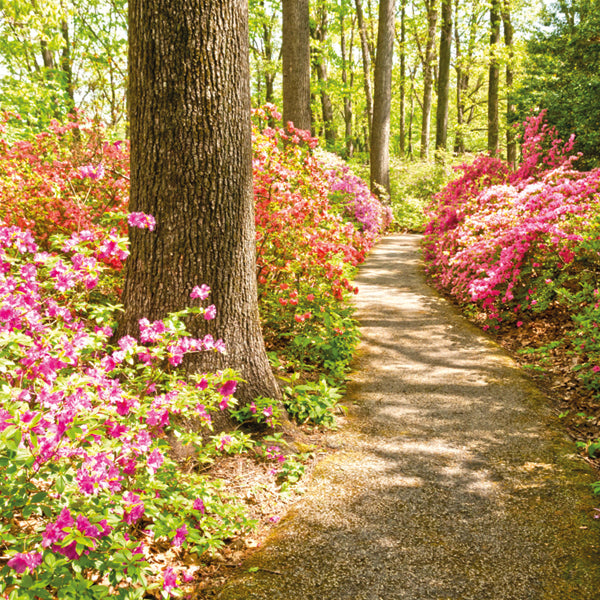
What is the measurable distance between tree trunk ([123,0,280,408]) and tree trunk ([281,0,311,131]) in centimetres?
516

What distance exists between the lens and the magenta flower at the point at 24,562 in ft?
4.70

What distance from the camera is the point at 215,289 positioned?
3129mm

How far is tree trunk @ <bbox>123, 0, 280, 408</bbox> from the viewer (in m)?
2.87

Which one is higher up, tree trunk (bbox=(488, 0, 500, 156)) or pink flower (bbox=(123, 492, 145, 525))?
tree trunk (bbox=(488, 0, 500, 156))

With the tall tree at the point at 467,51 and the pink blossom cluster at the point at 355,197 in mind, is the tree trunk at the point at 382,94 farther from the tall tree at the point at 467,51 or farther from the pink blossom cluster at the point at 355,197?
the tall tree at the point at 467,51

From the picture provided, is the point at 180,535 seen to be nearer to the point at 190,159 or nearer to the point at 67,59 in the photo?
the point at 190,159

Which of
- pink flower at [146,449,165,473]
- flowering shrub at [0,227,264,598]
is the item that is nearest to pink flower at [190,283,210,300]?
flowering shrub at [0,227,264,598]

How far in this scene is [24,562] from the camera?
4.74 feet

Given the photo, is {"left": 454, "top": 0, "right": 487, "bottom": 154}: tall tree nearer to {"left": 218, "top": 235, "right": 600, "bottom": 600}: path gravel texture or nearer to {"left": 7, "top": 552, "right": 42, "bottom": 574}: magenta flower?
{"left": 218, "top": 235, "right": 600, "bottom": 600}: path gravel texture

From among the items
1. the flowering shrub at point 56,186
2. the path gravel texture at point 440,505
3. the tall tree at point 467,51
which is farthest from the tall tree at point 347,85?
the path gravel texture at point 440,505

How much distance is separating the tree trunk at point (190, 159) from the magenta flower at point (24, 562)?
5.43ft

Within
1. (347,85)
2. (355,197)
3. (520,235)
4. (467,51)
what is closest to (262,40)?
(347,85)

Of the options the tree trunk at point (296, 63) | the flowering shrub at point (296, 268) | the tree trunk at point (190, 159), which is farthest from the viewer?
the tree trunk at point (296, 63)

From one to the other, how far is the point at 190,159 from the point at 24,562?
2.26 m
